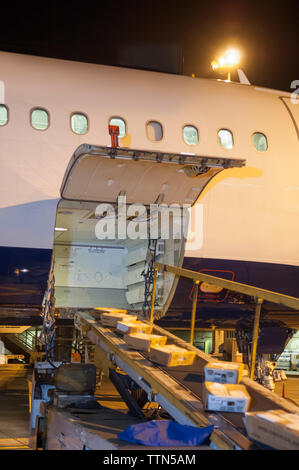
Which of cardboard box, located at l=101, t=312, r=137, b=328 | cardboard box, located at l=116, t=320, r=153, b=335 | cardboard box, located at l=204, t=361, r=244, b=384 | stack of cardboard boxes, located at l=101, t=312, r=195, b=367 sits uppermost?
cardboard box, located at l=101, t=312, r=137, b=328

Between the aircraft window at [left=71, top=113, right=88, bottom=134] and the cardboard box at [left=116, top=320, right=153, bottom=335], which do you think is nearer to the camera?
the cardboard box at [left=116, top=320, right=153, bottom=335]

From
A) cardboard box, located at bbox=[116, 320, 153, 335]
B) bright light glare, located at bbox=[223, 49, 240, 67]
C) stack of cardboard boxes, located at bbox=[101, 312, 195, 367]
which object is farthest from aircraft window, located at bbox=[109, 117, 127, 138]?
bright light glare, located at bbox=[223, 49, 240, 67]

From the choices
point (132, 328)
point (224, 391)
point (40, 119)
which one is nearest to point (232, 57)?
point (40, 119)

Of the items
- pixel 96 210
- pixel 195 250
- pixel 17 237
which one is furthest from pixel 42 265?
pixel 195 250

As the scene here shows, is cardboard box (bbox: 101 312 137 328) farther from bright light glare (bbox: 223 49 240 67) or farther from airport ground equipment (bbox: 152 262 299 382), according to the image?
bright light glare (bbox: 223 49 240 67)

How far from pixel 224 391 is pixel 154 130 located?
5.42 meters

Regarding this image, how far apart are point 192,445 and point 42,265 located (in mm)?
5400

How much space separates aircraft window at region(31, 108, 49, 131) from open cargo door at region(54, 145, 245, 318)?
3.10 feet

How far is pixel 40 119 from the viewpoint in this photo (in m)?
8.23

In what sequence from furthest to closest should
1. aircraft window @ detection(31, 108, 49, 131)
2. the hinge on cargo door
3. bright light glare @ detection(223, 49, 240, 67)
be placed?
Answer: 1. bright light glare @ detection(223, 49, 240, 67)
2. aircraft window @ detection(31, 108, 49, 131)
3. the hinge on cargo door

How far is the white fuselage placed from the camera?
811 cm

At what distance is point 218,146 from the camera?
8984mm
